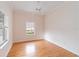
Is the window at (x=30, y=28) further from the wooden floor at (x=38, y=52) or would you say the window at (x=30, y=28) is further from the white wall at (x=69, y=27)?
the white wall at (x=69, y=27)

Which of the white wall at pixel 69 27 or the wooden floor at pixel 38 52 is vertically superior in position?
the white wall at pixel 69 27

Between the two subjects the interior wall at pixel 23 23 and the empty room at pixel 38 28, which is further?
the interior wall at pixel 23 23

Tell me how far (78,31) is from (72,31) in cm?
37

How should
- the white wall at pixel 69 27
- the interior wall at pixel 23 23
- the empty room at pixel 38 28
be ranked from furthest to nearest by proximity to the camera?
the interior wall at pixel 23 23, the white wall at pixel 69 27, the empty room at pixel 38 28

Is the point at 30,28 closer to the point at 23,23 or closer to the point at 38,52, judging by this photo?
the point at 23,23

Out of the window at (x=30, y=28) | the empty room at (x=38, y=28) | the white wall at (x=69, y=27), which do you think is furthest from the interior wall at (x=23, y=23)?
the white wall at (x=69, y=27)

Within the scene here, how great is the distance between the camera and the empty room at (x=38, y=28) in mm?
3409

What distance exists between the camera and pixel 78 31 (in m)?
3.39

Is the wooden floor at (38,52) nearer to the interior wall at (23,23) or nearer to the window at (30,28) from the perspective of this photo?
the interior wall at (23,23)

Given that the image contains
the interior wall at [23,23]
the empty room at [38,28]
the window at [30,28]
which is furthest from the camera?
the window at [30,28]

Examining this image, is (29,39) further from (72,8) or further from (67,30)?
(72,8)

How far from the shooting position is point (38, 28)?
717 centimetres

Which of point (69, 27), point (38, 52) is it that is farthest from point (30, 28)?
point (69, 27)

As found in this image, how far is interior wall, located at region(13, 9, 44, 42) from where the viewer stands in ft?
19.8
